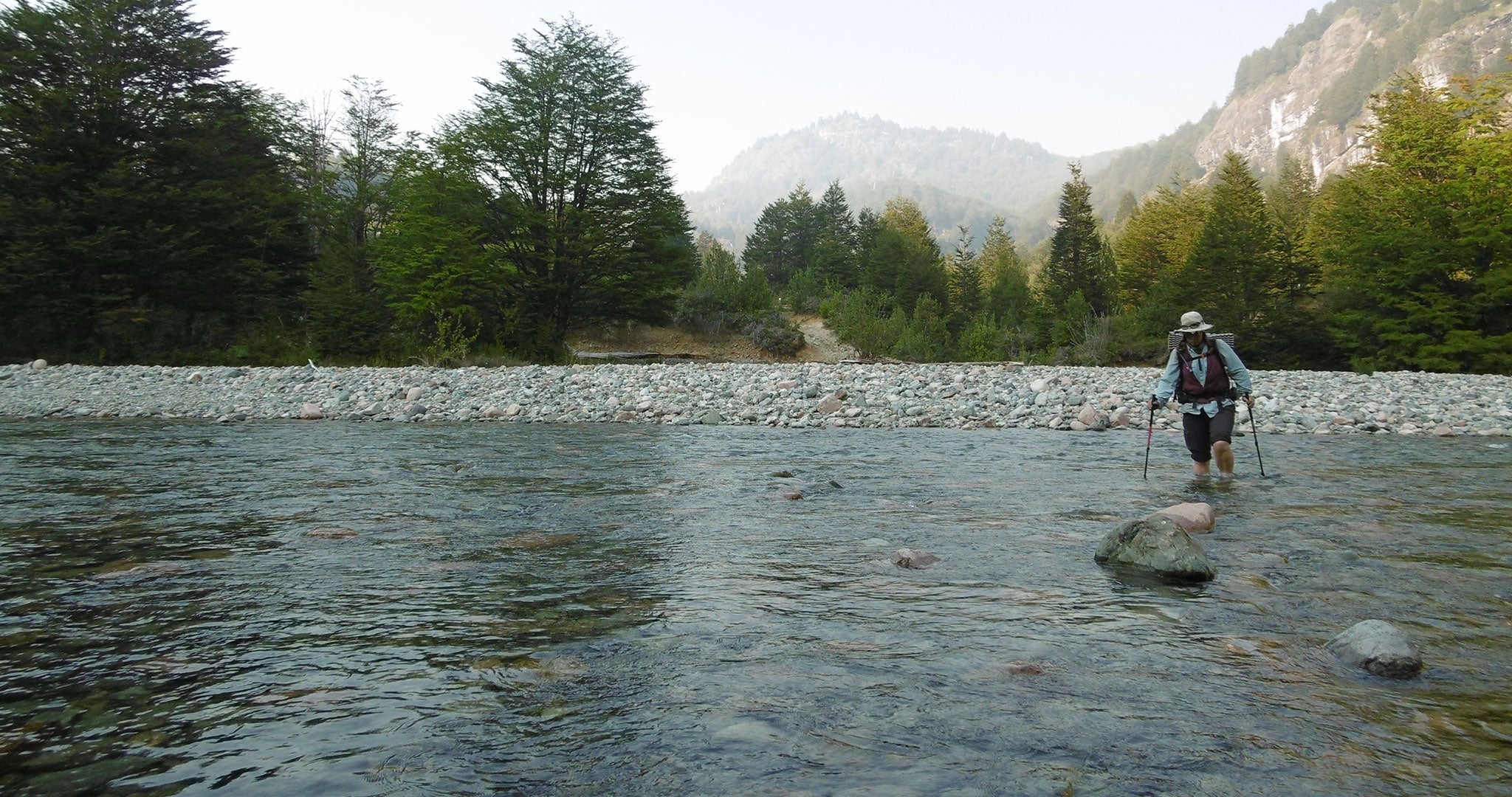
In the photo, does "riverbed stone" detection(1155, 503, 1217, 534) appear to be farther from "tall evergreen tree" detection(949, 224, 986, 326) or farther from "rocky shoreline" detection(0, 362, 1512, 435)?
"tall evergreen tree" detection(949, 224, 986, 326)

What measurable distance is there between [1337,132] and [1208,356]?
192986 mm

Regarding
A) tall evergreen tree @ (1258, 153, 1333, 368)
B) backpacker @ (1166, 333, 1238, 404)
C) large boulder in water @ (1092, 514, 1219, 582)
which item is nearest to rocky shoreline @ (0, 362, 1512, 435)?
backpacker @ (1166, 333, 1238, 404)

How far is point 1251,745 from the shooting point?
213 cm

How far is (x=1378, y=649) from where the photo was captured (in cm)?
269

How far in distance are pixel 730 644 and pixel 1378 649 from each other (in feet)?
7.38

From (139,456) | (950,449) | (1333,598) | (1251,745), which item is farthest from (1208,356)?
(139,456)

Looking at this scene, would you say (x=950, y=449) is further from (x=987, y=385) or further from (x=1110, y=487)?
(x=987, y=385)

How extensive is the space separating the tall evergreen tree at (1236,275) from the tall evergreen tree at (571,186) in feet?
59.2

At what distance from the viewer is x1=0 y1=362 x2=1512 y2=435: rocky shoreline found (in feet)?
38.8

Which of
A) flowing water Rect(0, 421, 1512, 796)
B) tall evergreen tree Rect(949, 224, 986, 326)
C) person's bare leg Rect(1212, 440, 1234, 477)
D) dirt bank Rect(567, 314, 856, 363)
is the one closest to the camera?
flowing water Rect(0, 421, 1512, 796)

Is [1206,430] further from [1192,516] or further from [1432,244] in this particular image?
[1432,244]

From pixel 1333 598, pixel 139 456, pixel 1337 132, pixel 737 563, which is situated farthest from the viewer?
pixel 1337 132

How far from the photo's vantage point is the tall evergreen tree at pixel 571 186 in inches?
994

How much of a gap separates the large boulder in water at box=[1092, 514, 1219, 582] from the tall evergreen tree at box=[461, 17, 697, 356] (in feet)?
72.4
